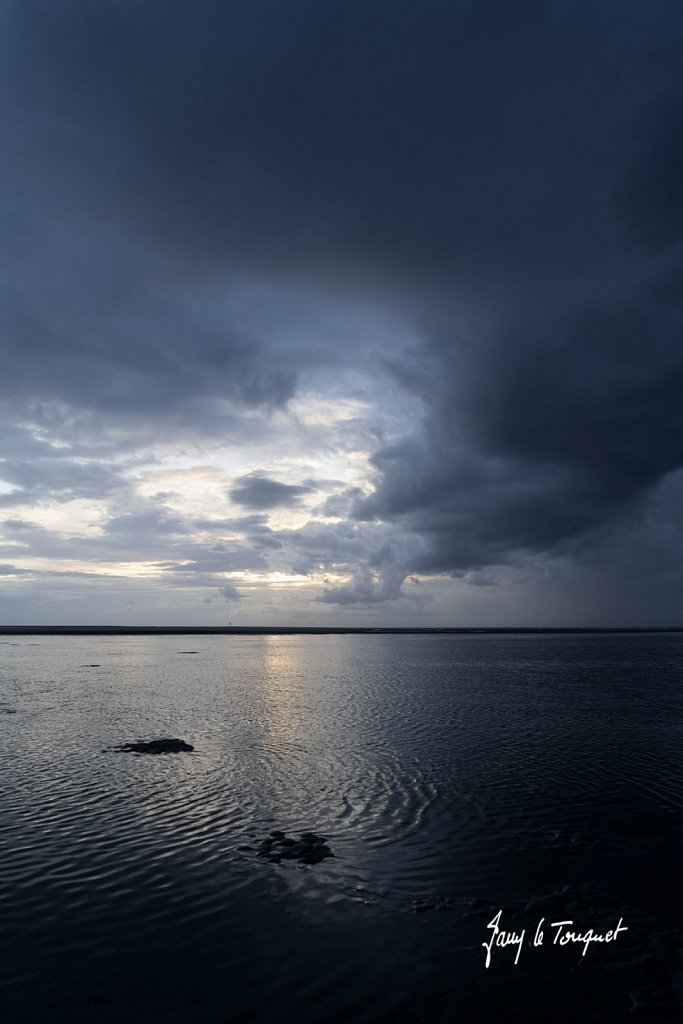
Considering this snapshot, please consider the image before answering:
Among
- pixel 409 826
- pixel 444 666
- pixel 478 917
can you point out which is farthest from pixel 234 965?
pixel 444 666

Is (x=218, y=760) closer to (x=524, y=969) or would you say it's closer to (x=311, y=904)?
(x=311, y=904)

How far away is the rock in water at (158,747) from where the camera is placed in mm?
38219

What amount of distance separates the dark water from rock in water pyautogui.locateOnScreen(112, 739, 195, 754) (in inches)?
69.0

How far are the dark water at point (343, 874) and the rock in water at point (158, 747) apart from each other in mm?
1753

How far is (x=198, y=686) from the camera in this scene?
265ft
